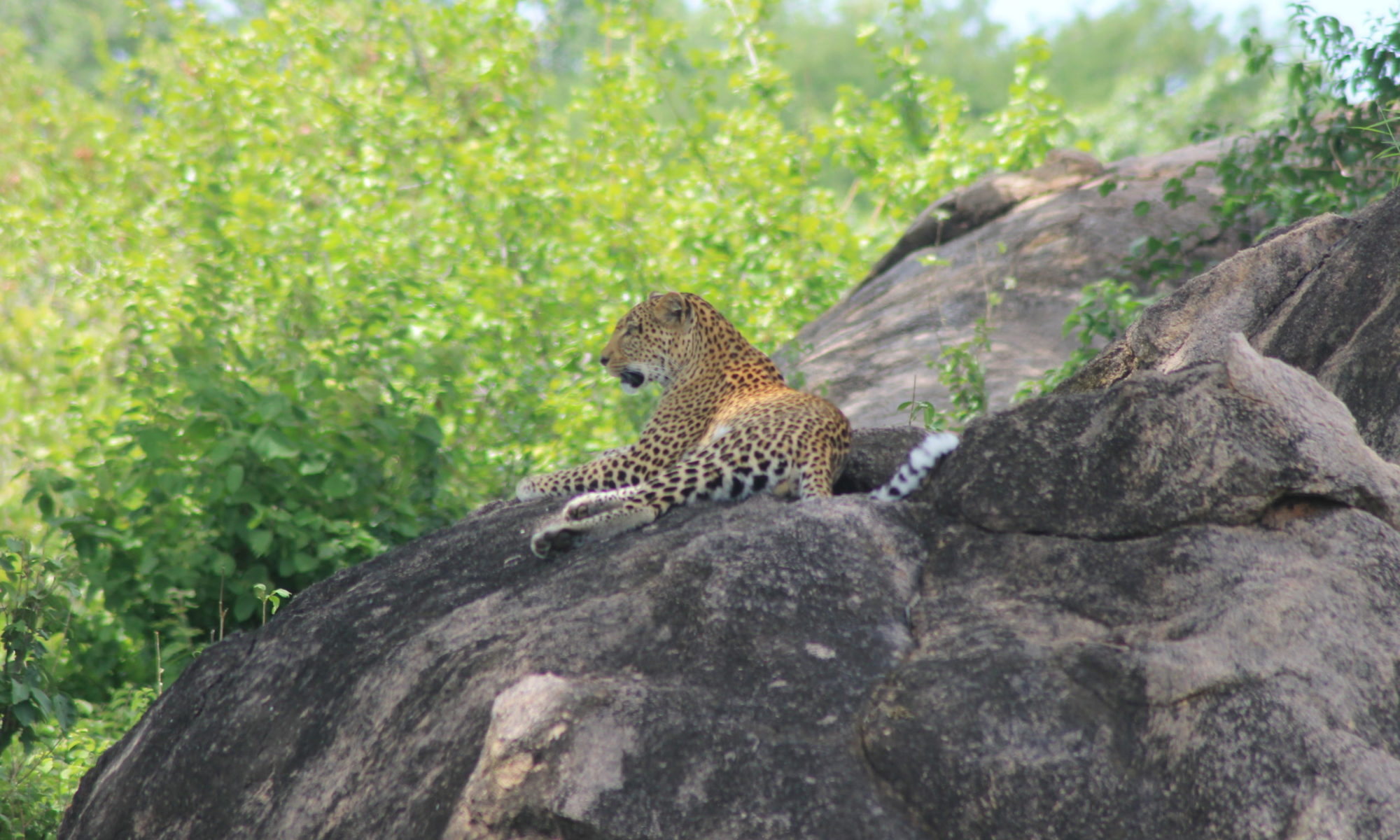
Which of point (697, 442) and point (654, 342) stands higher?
point (654, 342)

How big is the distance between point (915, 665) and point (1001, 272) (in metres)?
8.65

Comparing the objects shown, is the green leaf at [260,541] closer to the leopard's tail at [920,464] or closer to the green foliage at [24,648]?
the green foliage at [24,648]

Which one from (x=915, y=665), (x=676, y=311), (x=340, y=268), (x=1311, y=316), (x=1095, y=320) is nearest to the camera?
(x=915, y=665)

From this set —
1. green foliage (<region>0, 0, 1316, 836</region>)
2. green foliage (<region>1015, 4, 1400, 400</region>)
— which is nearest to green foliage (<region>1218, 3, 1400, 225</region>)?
green foliage (<region>1015, 4, 1400, 400</region>)

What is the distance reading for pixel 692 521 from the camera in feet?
16.3

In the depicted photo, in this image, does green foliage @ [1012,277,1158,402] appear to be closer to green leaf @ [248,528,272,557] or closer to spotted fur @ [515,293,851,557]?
spotted fur @ [515,293,851,557]

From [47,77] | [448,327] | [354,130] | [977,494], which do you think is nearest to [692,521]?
[977,494]

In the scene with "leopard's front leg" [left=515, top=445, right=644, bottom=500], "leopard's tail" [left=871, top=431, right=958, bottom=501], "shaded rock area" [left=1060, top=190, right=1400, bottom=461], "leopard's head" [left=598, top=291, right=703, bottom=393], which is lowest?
"shaded rock area" [left=1060, top=190, right=1400, bottom=461]

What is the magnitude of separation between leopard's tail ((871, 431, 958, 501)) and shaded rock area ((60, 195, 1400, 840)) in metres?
0.17

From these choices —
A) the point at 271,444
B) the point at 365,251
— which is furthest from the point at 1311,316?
the point at 365,251

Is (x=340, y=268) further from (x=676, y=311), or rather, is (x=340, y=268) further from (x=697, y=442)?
(x=697, y=442)

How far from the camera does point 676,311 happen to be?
7.14m

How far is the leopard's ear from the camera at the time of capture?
712cm

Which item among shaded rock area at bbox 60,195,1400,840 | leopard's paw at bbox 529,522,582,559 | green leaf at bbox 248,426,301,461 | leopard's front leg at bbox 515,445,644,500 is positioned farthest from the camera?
green leaf at bbox 248,426,301,461
